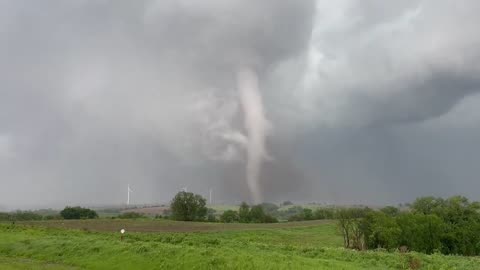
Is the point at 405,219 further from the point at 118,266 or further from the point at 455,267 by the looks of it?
the point at 118,266

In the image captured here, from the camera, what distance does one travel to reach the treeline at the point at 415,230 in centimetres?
7225

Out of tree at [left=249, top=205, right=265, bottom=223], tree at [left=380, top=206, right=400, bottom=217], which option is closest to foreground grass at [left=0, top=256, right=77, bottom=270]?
tree at [left=380, top=206, right=400, bottom=217]

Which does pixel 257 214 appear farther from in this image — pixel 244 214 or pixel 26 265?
pixel 26 265

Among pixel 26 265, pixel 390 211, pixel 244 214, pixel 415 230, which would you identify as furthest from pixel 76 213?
pixel 26 265

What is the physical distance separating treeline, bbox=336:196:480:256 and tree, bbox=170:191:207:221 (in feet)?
290

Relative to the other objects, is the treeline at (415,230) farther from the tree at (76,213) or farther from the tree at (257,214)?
the tree at (76,213)

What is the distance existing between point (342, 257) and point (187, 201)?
125m

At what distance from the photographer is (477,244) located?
78.4 meters

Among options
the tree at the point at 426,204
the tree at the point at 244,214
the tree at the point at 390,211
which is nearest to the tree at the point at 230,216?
the tree at the point at 244,214

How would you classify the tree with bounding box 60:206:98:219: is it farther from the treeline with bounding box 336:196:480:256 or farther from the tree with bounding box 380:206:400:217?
the treeline with bounding box 336:196:480:256

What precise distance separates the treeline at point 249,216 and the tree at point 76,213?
168 ft

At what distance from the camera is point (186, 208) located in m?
163

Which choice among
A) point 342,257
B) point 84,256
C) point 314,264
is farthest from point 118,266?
point 342,257

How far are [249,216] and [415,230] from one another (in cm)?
10695
